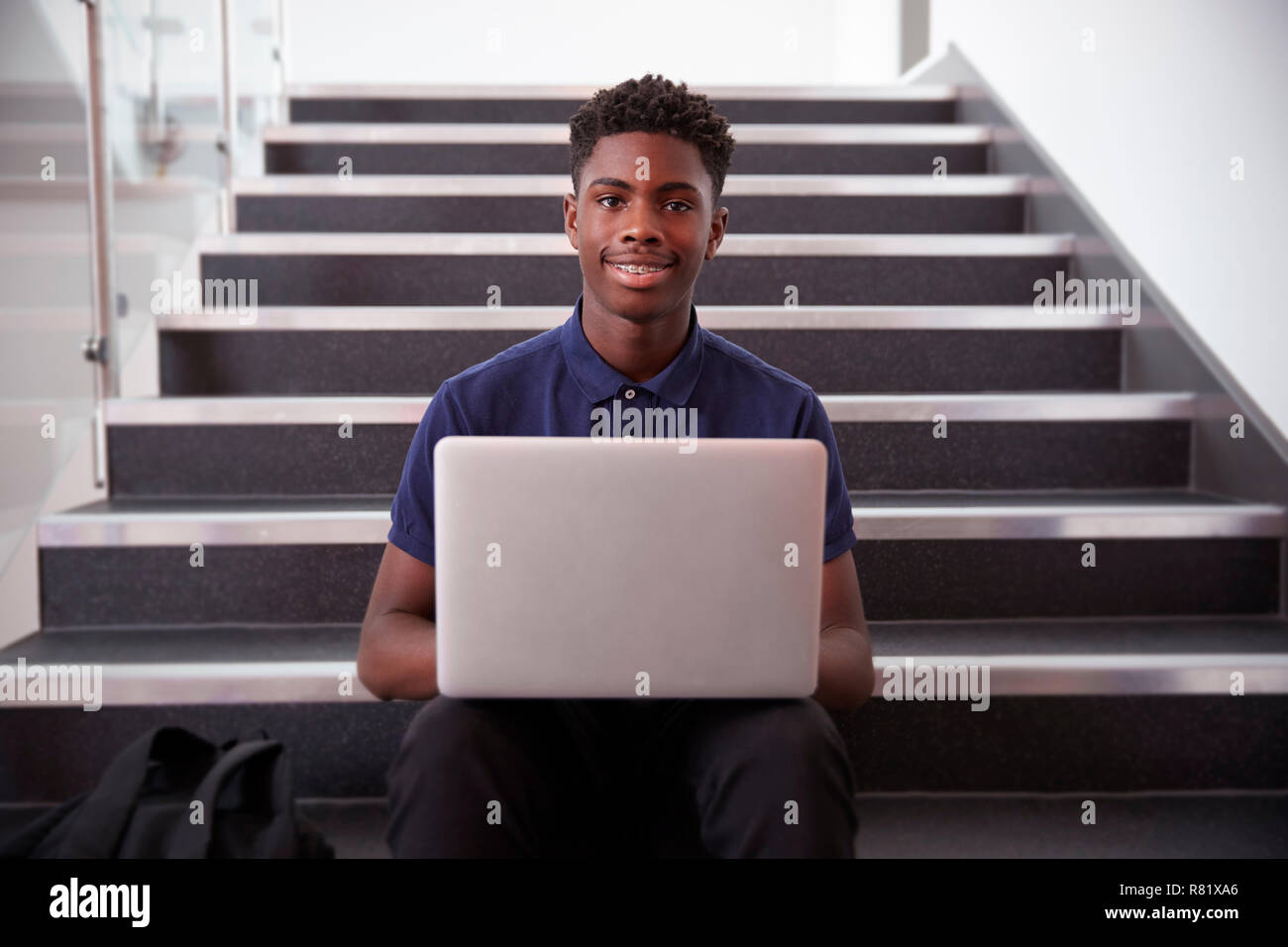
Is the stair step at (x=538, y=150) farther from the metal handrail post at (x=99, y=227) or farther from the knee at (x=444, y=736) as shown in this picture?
the knee at (x=444, y=736)

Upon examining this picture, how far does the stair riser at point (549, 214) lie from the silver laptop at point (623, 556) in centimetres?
141

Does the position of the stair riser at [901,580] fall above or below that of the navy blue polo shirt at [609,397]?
below

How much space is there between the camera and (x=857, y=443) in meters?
1.61

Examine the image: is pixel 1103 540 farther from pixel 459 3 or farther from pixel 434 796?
pixel 459 3

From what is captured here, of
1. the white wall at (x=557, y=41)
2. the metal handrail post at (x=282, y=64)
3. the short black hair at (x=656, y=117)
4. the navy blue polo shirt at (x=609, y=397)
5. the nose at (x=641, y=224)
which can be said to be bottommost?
the navy blue polo shirt at (x=609, y=397)

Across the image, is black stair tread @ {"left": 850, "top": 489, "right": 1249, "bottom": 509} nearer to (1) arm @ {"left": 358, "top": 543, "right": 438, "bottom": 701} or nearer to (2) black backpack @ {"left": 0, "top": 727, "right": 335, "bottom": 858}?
(1) arm @ {"left": 358, "top": 543, "right": 438, "bottom": 701}

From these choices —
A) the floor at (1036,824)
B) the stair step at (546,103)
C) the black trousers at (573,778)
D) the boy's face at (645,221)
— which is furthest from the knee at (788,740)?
the stair step at (546,103)

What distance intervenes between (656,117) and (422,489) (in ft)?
1.61

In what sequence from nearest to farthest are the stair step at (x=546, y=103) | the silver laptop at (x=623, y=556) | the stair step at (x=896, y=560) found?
1. the silver laptop at (x=623, y=556)
2. the stair step at (x=896, y=560)
3. the stair step at (x=546, y=103)

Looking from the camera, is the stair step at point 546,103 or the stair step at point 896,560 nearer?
the stair step at point 896,560

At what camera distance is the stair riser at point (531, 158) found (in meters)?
2.37

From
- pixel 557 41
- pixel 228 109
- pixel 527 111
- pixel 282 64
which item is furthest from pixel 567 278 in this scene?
→ pixel 557 41

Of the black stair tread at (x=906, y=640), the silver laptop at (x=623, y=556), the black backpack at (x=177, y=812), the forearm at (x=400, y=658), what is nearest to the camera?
the silver laptop at (x=623, y=556)

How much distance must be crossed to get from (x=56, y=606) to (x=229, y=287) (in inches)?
30.9
